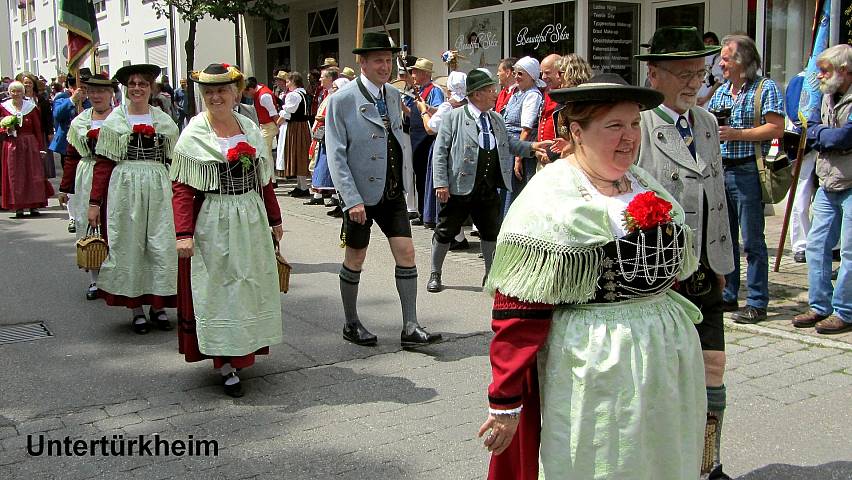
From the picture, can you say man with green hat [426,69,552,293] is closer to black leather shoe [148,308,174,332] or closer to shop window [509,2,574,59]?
black leather shoe [148,308,174,332]

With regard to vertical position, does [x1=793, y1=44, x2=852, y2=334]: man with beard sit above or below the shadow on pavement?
above

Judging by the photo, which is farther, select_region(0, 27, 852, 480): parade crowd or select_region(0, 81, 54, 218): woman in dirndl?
select_region(0, 81, 54, 218): woman in dirndl

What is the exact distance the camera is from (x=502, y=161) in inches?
297

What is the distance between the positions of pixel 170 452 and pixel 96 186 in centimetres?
307

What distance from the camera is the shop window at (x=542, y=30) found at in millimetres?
13258

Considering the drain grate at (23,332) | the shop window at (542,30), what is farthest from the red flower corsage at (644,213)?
the shop window at (542,30)

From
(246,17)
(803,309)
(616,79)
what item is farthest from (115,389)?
(246,17)

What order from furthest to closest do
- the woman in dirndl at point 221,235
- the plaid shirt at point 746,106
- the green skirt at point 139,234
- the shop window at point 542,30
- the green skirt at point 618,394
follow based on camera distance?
the shop window at point 542,30, the green skirt at point 139,234, the plaid shirt at point 746,106, the woman in dirndl at point 221,235, the green skirt at point 618,394

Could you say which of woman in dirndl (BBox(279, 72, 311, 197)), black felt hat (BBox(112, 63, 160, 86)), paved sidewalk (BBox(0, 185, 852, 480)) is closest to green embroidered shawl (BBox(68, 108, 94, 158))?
black felt hat (BBox(112, 63, 160, 86))

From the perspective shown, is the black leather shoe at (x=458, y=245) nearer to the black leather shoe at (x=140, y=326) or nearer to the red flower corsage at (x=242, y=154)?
the black leather shoe at (x=140, y=326)

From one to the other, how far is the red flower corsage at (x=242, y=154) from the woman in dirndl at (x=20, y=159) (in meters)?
9.57

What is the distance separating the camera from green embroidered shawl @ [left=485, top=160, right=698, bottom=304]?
2576 mm

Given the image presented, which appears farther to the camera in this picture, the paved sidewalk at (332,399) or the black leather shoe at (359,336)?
the black leather shoe at (359,336)
